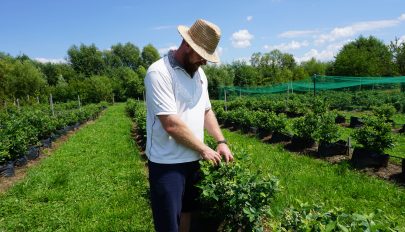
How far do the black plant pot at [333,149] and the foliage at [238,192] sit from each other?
446 centimetres

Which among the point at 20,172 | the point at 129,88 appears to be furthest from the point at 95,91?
the point at 20,172

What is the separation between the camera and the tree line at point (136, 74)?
37.1 meters

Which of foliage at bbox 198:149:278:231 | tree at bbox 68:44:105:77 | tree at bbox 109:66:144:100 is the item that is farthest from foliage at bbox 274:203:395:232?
tree at bbox 68:44:105:77

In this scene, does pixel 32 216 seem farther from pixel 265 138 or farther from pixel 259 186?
pixel 265 138

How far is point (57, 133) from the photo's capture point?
12.8m

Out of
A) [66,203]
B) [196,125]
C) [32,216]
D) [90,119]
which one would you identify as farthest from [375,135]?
[90,119]

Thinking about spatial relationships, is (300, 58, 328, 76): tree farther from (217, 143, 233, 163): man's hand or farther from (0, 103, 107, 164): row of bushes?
(217, 143, 233, 163): man's hand

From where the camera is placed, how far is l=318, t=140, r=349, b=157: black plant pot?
7059mm

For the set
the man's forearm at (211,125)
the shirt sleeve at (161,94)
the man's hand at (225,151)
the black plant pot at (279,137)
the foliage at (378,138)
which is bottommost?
the black plant pot at (279,137)

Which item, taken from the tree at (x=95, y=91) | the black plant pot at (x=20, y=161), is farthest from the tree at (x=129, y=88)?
the black plant pot at (x=20, y=161)

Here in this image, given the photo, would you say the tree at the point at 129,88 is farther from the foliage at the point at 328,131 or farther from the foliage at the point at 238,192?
the foliage at the point at 238,192

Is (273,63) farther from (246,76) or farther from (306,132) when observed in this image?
(306,132)

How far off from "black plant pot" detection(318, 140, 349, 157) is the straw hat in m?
5.41

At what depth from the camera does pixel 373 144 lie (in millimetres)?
6449
